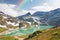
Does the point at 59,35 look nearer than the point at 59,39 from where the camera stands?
No
